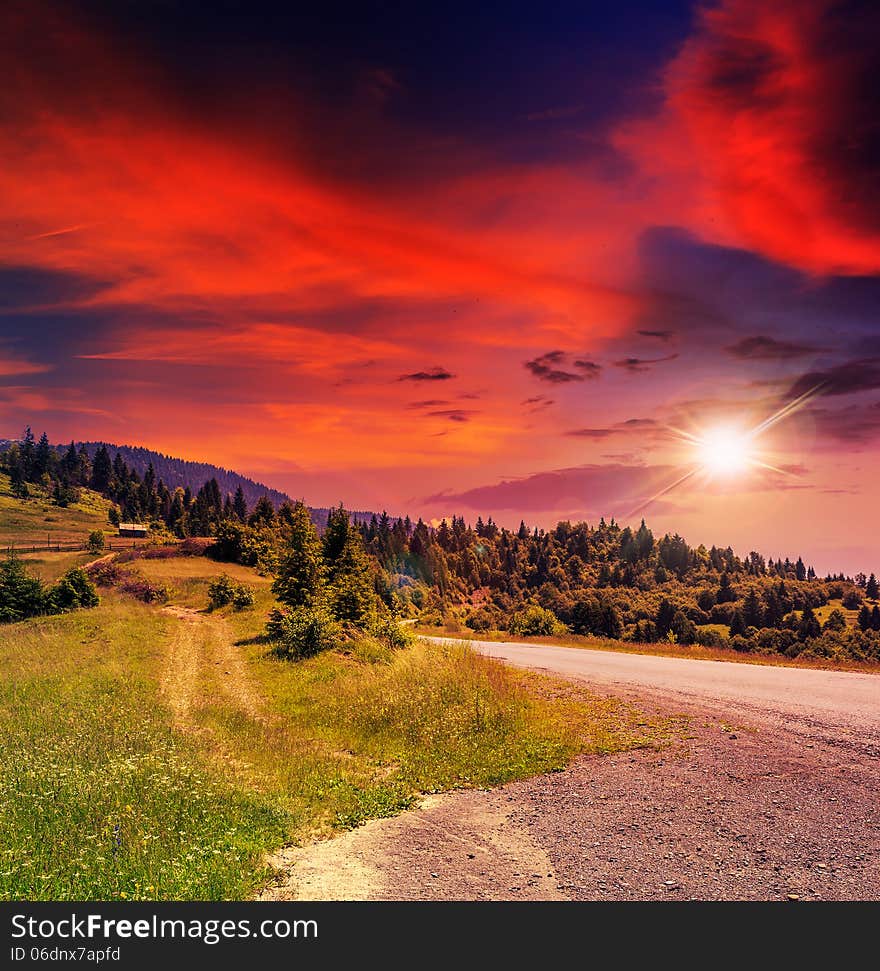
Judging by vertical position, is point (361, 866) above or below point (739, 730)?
below

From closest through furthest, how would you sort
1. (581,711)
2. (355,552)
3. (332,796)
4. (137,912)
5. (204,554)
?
(137,912)
(332,796)
(581,711)
(355,552)
(204,554)

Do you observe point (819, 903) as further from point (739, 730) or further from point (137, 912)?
point (137, 912)

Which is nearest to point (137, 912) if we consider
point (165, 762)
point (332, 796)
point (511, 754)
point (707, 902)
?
point (332, 796)

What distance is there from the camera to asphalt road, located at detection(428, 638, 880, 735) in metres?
15.2

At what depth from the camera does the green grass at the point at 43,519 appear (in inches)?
4569

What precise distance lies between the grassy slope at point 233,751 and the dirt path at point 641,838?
975 mm

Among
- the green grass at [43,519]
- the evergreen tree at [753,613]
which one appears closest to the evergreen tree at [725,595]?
the evergreen tree at [753,613]

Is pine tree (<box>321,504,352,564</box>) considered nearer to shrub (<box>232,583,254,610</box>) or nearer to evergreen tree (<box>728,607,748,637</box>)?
shrub (<box>232,583,254,610</box>)

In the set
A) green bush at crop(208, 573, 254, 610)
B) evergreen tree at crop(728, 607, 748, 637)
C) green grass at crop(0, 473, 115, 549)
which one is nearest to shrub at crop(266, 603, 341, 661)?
green bush at crop(208, 573, 254, 610)

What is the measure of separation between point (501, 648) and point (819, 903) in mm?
27712

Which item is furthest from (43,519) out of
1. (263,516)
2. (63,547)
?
(263,516)

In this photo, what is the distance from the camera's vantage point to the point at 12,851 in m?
8.46

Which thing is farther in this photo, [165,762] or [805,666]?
[805,666]

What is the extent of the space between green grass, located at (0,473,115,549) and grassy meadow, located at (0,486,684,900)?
105 m
